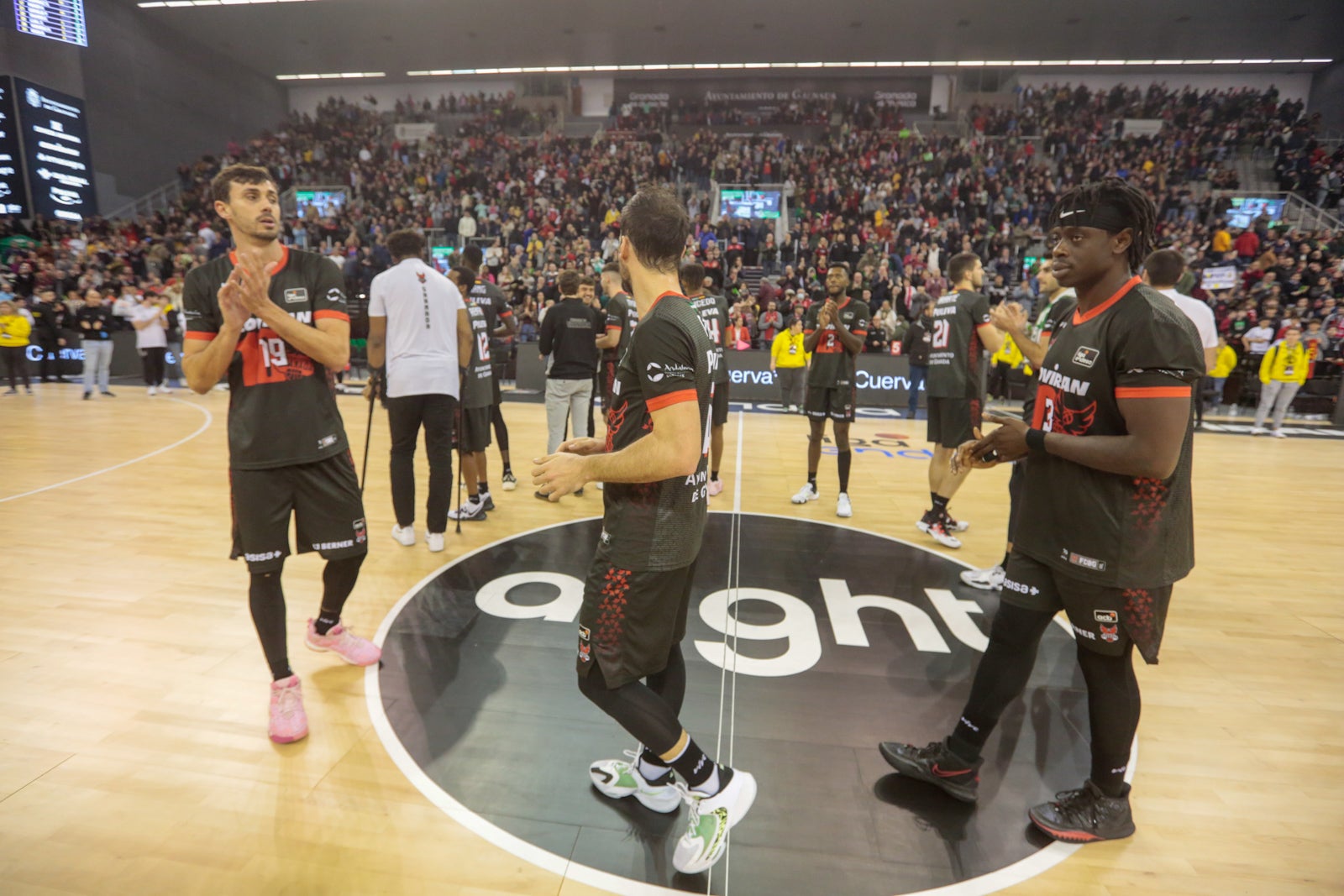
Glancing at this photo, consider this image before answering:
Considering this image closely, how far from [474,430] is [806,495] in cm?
298

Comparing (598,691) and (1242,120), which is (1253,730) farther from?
(1242,120)

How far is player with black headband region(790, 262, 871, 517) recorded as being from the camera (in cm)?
549

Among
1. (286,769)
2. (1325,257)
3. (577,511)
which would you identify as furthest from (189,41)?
(1325,257)

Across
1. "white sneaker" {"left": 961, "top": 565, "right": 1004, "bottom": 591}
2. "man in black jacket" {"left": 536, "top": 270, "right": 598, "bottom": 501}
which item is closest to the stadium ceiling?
"man in black jacket" {"left": 536, "top": 270, "right": 598, "bottom": 501}

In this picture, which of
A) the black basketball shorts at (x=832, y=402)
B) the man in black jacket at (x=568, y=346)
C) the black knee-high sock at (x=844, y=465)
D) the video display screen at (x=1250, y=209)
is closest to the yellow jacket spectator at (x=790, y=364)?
the black basketball shorts at (x=832, y=402)

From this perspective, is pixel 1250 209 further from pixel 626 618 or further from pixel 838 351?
pixel 626 618

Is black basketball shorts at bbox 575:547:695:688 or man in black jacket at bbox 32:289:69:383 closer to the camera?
black basketball shorts at bbox 575:547:695:688

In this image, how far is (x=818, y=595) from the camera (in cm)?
413

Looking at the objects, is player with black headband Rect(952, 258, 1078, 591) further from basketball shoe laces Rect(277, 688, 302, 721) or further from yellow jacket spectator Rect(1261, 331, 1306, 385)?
yellow jacket spectator Rect(1261, 331, 1306, 385)

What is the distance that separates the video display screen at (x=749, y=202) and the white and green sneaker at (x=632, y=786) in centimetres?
2006

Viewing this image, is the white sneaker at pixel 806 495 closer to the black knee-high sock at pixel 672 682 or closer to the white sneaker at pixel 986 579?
the white sneaker at pixel 986 579

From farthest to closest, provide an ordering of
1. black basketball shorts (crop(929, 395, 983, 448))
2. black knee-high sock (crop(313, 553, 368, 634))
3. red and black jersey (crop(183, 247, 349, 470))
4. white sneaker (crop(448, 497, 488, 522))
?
1. white sneaker (crop(448, 497, 488, 522))
2. black basketball shorts (crop(929, 395, 983, 448))
3. black knee-high sock (crop(313, 553, 368, 634))
4. red and black jersey (crop(183, 247, 349, 470))

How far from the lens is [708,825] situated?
6.60ft

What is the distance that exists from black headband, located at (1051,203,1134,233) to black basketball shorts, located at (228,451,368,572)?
9.26 feet
